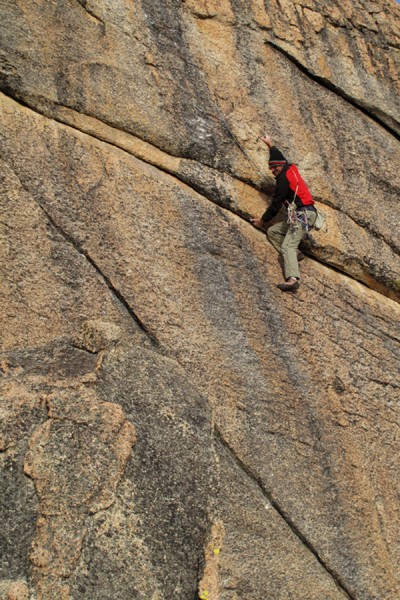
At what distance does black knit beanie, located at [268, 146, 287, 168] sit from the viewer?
9.31 meters

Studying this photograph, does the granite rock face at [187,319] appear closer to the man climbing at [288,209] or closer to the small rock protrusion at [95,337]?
the small rock protrusion at [95,337]

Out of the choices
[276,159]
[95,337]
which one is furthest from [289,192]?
[95,337]

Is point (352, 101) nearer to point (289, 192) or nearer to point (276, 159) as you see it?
point (276, 159)

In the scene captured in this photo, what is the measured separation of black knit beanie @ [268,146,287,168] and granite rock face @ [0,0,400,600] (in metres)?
0.32

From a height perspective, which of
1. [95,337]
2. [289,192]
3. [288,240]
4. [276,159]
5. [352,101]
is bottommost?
[95,337]

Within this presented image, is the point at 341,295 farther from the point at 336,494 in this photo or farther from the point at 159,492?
the point at 159,492

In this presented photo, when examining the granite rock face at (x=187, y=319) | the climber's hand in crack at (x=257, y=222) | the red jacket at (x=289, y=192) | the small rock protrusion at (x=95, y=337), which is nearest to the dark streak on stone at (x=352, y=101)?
the granite rock face at (x=187, y=319)

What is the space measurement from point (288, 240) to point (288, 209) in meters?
0.46

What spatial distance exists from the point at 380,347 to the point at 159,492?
166 inches

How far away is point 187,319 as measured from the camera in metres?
7.74

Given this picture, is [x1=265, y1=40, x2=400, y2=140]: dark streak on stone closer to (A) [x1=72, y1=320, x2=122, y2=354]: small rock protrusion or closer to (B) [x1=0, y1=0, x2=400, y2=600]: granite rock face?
(B) [x1=0, y1=0, x2=400, y2=600]: granite rock face

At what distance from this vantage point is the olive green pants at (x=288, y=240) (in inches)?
348

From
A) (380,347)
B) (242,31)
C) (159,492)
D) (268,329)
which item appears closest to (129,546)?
(159,492)

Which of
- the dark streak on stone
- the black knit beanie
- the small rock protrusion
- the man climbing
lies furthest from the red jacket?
the small rock protrusion
